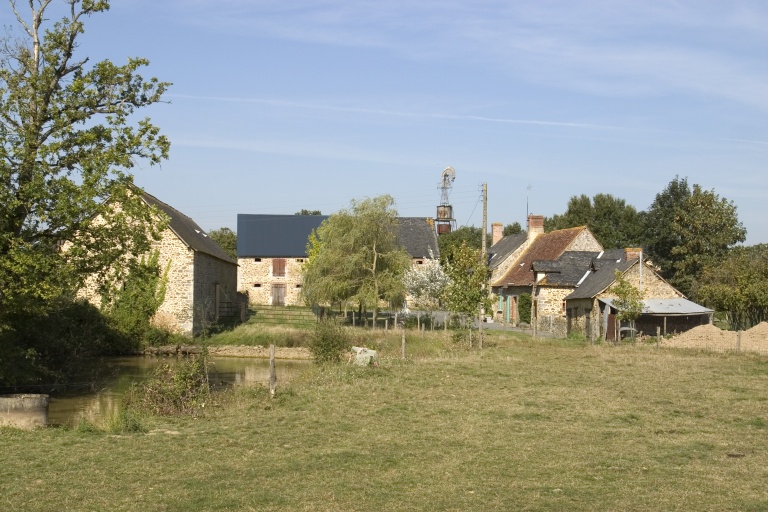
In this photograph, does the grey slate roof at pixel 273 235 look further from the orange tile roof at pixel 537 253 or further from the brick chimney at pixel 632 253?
the brick chimney at pixel 632 253

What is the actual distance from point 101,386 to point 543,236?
34.6 m

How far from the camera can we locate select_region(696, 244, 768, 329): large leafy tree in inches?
1299

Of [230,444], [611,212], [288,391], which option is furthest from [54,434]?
[611,212]

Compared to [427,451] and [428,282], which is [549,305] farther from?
[427,451]

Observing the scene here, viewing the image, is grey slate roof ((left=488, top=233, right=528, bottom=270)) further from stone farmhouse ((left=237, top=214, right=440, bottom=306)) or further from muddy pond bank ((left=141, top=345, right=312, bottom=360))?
muddy pond bank ((left=141, top=345, right=312, bottom=360))

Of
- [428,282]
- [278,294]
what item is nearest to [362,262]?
[428,282]

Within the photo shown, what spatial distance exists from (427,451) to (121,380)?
15424 mm

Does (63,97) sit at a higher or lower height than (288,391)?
higher

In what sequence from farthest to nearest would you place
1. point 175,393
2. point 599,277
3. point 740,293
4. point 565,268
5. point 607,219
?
point 607,219 → point 565,268 → point 599,277 → point 740,293 → point 175,393

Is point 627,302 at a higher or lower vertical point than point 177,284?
lower

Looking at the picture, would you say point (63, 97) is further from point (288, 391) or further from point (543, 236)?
point (543, 236)

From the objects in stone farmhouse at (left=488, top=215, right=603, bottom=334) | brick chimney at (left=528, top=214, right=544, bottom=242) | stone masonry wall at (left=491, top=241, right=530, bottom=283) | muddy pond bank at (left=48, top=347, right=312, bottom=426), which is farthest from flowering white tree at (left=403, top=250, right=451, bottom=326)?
muddy pond bank at (left=48, top=347, right=312, bottom=426)

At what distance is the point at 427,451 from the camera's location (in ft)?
37.6

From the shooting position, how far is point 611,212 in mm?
71062
